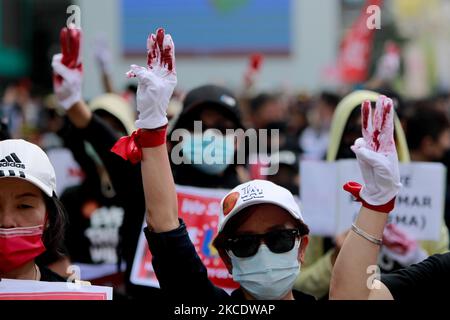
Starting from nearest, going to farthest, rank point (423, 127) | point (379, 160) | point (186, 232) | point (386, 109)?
point (379, 160), point (386, 109), point (186, 232), point (423, 127)

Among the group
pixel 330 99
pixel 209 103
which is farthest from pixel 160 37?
pixel 330 99

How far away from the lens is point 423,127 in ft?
22.3

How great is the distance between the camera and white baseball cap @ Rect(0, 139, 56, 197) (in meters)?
3.04

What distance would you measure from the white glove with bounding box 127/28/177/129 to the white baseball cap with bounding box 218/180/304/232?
455mm

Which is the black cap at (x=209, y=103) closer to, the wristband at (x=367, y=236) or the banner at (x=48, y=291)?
the banner at (x=48, y=291)

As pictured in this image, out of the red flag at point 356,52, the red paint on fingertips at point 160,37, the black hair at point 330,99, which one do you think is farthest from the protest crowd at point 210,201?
the black hair at point 330,99

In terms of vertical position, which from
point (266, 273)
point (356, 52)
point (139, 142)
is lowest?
point (266, 273)

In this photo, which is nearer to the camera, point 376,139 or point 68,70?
point 376,139

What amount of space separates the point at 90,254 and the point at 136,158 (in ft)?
8.93

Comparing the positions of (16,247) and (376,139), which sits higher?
(376,139)

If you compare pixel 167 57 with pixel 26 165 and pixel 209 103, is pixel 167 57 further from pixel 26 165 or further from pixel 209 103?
pixel 209 103

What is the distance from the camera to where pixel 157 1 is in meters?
31.4

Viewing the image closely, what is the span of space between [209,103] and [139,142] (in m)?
1.83

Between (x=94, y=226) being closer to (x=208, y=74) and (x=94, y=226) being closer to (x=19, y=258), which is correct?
(x=19, y=258)
